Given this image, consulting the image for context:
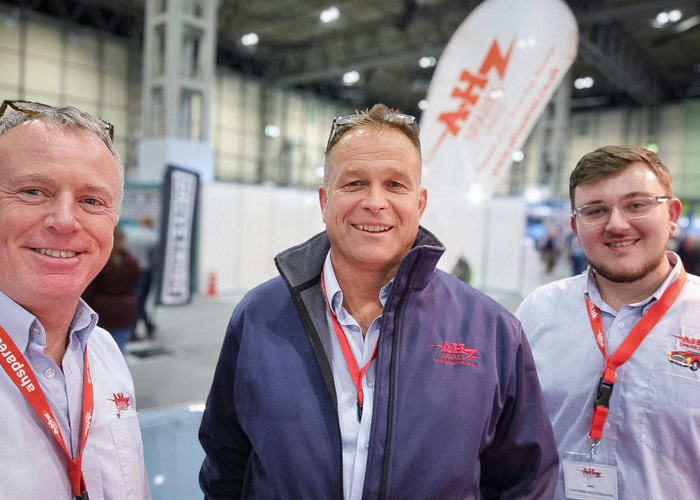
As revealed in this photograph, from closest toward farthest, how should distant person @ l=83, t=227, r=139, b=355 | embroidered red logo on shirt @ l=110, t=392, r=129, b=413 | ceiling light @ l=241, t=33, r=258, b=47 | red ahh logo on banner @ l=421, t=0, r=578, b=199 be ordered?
embroidered red logo on shirt @ l=110, t=392, r=129, b=413, red ahh logo on banner @ l=421, t=0, r=578, b=199, distant person @ l=83, t=227, r=139, b=355, ceiling light @ l=241, t=33, r=258, b=47

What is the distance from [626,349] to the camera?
143cm

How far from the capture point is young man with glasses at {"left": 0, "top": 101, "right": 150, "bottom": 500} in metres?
1.00

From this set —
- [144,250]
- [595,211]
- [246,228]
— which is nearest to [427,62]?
[246,228]

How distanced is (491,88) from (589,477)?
1.89 m

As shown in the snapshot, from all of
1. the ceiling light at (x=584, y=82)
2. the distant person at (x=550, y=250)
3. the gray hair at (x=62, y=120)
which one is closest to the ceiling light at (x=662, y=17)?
the ceiling light at (x=584, y=82)

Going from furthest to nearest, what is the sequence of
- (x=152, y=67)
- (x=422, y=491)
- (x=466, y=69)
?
(x=152, y=67) → (x=466, y=69) → (x=422, y=491)

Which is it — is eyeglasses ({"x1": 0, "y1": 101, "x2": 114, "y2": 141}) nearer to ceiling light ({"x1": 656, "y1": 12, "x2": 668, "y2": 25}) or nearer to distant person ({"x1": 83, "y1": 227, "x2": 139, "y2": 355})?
distant person ({"x1": 83, "y1": 227, "x2": 139, "y2": 355})

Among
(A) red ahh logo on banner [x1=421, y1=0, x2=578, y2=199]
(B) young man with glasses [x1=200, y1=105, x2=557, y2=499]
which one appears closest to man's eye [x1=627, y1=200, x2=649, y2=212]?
(B) young man with glasses [x1=200, y1=105, x2=557, y2=499]

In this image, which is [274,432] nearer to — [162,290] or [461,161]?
[461,161]

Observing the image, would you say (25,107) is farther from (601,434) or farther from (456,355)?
(601,434)

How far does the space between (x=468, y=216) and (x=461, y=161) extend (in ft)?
0.99

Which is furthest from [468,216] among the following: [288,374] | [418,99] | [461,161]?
[418,99]

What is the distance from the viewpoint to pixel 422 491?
1078 millimetres

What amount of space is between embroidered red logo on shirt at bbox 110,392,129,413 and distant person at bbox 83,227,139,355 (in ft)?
9.33
